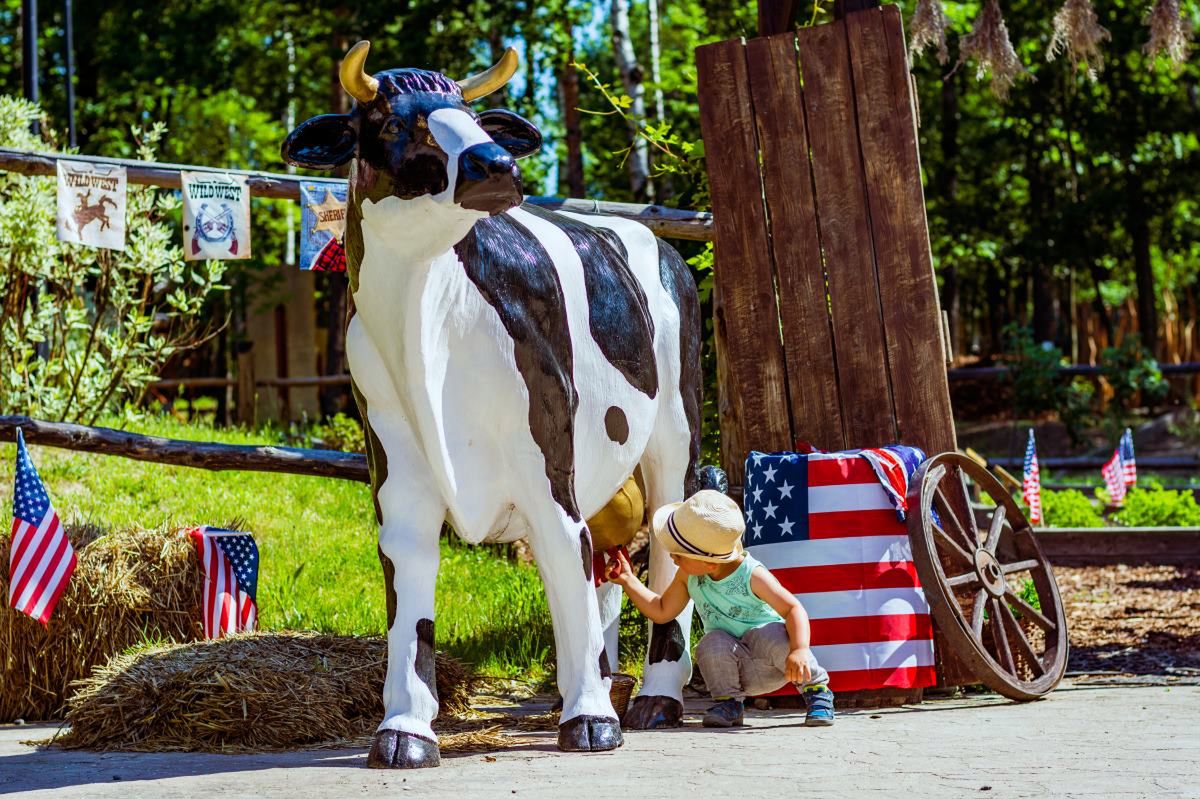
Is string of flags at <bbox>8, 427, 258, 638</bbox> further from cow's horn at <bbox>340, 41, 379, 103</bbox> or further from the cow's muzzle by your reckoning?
the cow's muzzle

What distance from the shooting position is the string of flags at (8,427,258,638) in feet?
19.2

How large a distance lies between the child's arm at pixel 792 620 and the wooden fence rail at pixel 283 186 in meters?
2.19

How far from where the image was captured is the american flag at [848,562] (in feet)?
18.2

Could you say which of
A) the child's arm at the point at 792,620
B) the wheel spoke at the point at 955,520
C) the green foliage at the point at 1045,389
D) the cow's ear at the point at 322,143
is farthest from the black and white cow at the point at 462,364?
the green foliage at the point at 1045,389

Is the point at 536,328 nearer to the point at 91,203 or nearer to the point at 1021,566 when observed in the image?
the point at 1021,566

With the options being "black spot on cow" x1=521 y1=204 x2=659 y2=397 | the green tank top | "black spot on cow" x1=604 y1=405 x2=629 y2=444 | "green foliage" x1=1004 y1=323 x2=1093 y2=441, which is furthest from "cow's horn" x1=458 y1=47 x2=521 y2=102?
"green foliage" x1=1004 y1=323 x2=1093 y2=441

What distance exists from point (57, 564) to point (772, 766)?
319cm

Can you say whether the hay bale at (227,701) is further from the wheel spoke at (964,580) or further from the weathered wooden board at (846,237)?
the weathered wooden board at (846,237)

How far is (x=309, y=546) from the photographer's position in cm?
892

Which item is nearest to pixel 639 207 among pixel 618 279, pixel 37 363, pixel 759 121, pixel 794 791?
pixel 759 121

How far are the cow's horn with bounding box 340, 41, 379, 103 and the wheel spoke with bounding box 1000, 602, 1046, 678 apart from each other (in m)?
3.16

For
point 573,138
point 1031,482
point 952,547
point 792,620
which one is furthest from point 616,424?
point 573,138

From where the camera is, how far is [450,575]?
334 inches

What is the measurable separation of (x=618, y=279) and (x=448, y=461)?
114cm
